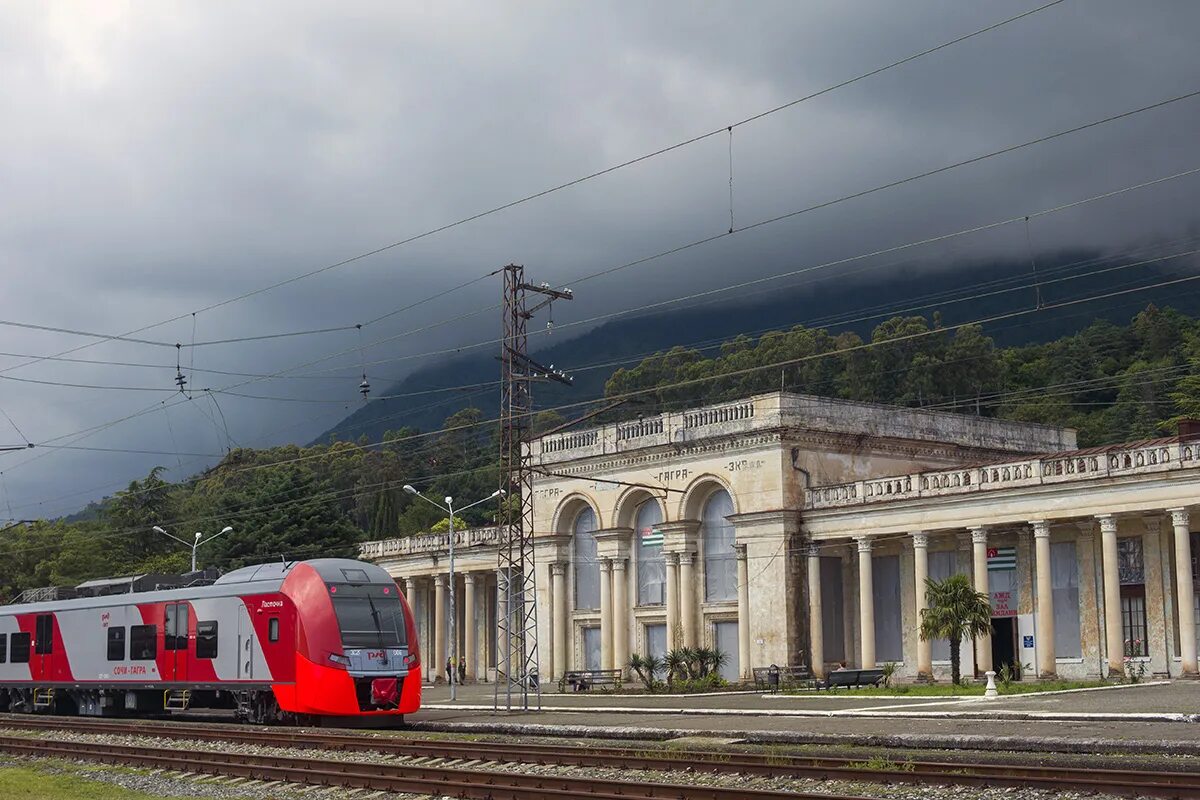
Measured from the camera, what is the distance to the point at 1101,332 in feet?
357

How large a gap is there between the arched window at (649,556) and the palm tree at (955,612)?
1607 centimetres

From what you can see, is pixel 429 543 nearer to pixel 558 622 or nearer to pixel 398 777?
pixel 558 622

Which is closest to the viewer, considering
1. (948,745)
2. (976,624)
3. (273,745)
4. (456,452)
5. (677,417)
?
(948,745)

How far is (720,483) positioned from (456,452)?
3526 inches

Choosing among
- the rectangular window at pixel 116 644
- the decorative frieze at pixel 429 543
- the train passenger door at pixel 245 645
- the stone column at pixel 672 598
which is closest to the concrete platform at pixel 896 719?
the train passenger door at pixel 245 645

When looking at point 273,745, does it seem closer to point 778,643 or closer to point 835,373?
point 778,643

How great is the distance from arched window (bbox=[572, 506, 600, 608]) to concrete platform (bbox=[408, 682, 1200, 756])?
15340mm

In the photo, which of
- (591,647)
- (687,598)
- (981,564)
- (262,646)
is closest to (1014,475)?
(981,564)

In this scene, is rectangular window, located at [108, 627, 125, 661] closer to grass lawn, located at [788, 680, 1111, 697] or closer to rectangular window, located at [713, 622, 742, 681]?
grass lawn, located at [788, 680, 1111, 697]

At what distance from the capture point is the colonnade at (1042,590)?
1533 inches

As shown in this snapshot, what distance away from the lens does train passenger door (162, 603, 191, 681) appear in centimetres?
3534

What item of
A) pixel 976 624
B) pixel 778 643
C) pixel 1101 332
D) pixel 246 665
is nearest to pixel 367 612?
pixel 246 665

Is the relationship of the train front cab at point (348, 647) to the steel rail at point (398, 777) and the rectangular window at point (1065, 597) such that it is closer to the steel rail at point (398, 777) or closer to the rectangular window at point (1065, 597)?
the steel rail at point (398, 777)

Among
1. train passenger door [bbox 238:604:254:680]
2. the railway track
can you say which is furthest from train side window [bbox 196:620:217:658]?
the railway track
